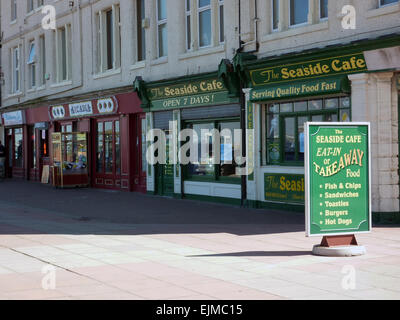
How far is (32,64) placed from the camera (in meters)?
30.8

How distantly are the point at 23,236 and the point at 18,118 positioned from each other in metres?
21.2

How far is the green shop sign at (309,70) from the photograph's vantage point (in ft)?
44.8

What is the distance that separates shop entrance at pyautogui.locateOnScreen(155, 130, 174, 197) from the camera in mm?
20359

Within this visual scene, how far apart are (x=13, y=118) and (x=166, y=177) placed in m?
14.7

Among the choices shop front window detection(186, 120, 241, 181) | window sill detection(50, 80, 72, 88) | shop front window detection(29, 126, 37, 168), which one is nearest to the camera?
shop front window detection(186, 120, 241, 181)

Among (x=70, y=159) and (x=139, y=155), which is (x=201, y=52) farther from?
(x=70, y=159)

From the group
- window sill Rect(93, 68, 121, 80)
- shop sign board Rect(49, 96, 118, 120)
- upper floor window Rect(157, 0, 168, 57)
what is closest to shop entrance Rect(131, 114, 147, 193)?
shop sign board Rect(49, 96, 118, 120)

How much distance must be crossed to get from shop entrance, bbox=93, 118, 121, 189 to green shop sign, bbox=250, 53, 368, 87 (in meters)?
8.42

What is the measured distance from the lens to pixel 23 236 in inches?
465

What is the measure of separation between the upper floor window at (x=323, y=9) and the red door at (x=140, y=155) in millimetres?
8576

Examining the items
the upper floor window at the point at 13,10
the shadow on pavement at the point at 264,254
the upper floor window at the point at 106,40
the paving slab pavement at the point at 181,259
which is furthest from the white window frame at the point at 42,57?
the shadow on pavement at the point at 264,254

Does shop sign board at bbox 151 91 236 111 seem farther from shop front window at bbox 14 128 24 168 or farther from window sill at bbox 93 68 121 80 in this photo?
shop front window at bbox 14 128 24 168

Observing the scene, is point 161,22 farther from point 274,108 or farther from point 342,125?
point 342,125
